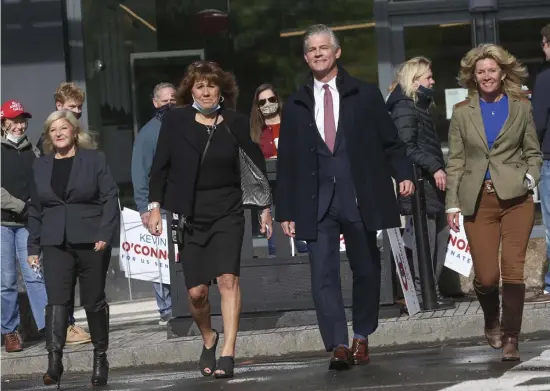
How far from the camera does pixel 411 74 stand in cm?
1169

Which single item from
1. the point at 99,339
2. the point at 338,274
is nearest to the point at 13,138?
the point at 99,339

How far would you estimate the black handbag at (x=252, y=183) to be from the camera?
9156mm

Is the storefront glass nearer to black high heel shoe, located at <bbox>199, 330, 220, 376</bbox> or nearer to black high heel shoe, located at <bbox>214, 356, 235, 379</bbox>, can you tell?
black high heel shoe, located at <bbox>199, 330, 220, 376</bbox>

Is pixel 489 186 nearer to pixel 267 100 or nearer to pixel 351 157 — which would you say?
pixel 351 157

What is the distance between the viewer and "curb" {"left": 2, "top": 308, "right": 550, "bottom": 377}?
35.3 ft

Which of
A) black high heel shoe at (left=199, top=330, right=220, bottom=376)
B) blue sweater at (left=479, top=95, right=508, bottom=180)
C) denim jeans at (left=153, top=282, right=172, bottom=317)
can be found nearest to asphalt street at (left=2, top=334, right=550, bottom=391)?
black high heel shoe at (left=199, top=330, right=220, bottom=376)

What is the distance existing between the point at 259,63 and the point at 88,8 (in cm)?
185

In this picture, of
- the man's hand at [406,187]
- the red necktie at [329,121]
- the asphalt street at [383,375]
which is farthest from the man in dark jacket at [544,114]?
the red necktie at [329,121]

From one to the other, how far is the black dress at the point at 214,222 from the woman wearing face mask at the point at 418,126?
2.86 meters

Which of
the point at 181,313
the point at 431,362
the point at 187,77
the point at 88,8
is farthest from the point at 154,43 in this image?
the point at 431,362

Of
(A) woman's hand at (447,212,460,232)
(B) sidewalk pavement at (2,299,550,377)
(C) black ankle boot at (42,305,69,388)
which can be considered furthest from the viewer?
(B) sidewalk pavement at (2,299,550,377)

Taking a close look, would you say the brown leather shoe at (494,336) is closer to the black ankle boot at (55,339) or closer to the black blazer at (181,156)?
the black blazer at (181,156)

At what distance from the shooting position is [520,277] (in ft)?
29.6

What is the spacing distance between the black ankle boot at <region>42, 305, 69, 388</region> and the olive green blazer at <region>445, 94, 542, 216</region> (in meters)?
2.67
